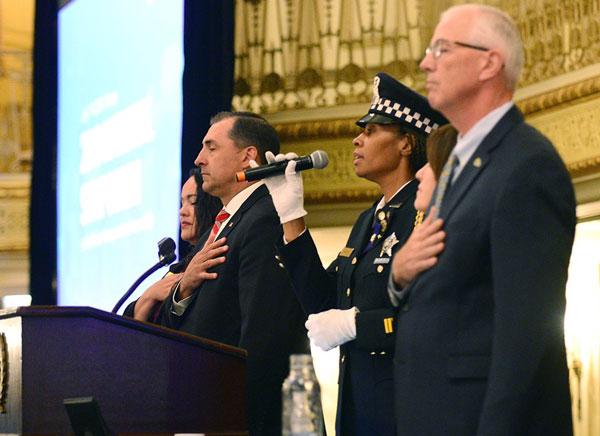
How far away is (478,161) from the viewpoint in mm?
2689

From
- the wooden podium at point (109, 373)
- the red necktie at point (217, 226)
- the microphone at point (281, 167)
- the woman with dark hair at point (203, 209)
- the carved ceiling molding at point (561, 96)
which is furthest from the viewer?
the carved ceiling molding at point (561, 96)

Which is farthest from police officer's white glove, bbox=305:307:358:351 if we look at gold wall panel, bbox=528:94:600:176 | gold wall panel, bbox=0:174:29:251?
gold wall panel, bbox=0:174:29:251

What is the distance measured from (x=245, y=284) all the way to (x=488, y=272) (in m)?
1.33

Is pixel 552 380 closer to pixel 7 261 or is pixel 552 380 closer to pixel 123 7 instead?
pixel 123 7

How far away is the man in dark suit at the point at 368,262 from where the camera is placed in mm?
3246

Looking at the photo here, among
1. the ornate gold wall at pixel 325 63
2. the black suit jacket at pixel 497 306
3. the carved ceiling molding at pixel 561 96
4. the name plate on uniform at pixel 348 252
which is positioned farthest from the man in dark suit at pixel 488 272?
the ornate gold wall at pixel 325 63

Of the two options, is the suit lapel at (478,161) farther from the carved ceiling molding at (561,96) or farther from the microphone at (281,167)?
the carved ceiling molding at (561,96)

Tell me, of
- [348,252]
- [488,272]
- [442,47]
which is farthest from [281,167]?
[488,272]

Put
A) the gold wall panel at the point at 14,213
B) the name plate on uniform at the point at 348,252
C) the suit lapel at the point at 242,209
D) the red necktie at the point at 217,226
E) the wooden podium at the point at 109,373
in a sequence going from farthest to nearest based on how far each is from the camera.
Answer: the gold wall panel at the point at 14,213, the red necktie at the point at 217,226, the suit lapel at the point at 242,209, the name plate on uniform at the point at 348,252, the wooden podium at the point at 109,373

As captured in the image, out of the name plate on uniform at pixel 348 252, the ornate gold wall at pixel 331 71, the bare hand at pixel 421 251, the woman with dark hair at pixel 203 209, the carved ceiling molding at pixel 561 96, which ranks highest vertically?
the ornate gold wall at pixel 331 71

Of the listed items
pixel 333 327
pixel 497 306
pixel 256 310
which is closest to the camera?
pixel 497 306

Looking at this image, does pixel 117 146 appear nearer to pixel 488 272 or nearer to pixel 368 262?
pixel 368 262

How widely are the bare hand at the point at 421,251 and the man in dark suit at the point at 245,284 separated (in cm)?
95

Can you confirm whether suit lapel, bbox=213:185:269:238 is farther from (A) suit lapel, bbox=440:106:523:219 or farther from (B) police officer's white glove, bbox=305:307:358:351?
(A) suit lapel, bbox=440:106:523:219
